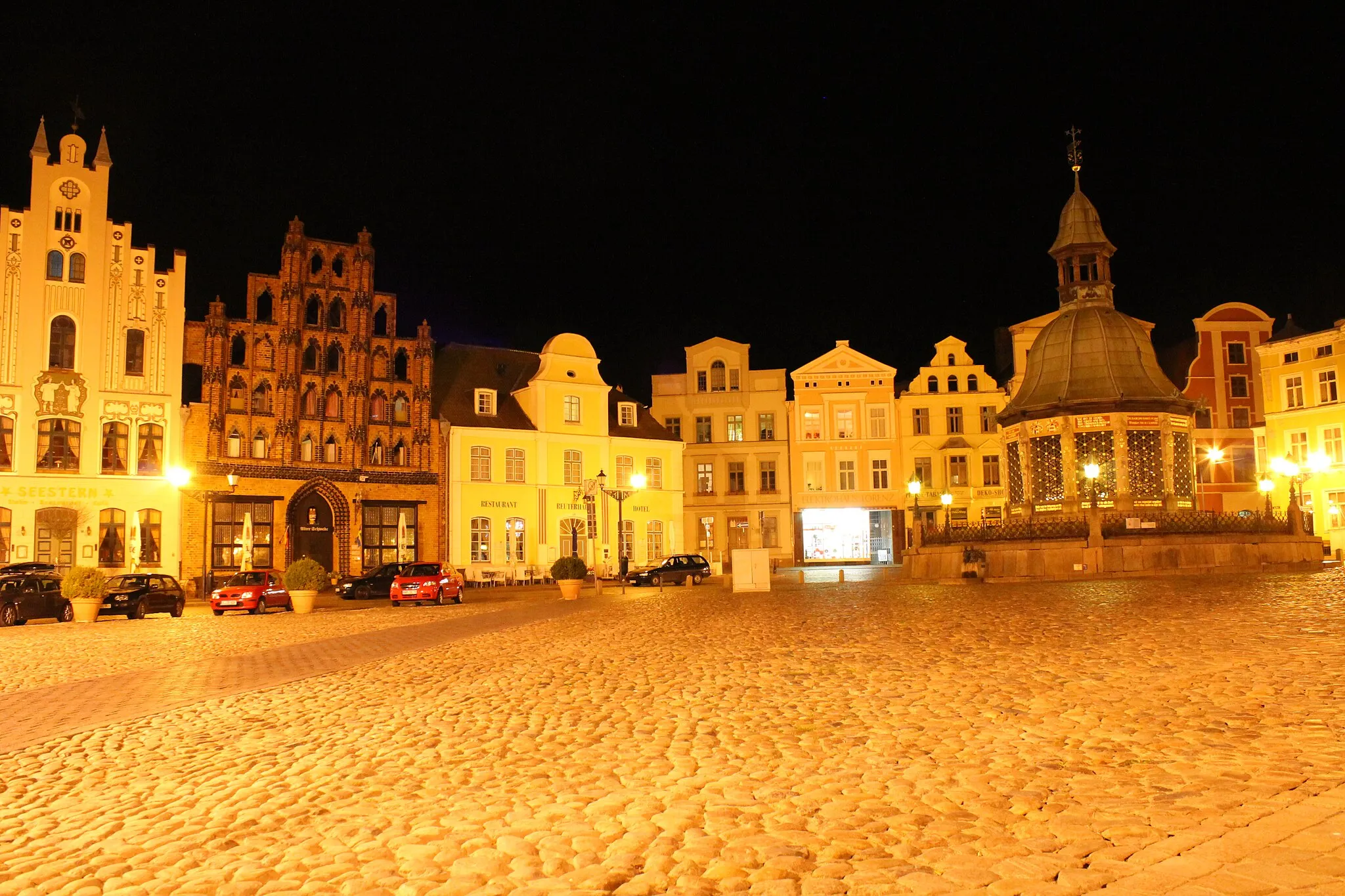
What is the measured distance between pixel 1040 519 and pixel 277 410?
107 ft

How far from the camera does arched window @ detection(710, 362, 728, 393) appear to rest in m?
62.9

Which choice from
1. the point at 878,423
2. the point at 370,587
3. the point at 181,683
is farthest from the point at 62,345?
the point at 878,423

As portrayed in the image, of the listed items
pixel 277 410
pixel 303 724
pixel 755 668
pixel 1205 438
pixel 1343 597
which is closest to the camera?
pixel 303 724

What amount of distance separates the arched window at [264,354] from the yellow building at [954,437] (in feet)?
114

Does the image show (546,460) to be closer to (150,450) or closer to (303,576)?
(150,450)

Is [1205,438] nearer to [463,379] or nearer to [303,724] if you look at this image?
[463,379]

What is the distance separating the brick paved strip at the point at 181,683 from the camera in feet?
34.8

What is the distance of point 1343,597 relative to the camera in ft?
69.3

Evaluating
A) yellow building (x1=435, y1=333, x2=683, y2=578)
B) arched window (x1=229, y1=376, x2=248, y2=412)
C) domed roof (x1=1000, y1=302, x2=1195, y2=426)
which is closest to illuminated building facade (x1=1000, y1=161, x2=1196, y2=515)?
domed roof (x1=1000, y1=302, x2=1195, y2=426)

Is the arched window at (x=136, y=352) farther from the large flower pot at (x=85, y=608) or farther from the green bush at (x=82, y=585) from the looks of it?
the large flower pot at (x=85, y=608)

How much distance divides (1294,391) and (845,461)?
24.2 meters

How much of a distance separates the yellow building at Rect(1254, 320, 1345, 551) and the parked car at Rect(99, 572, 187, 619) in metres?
48.7

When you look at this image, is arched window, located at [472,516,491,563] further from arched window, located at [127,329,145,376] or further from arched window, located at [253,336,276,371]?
arched window, located at [127,329,145,376]

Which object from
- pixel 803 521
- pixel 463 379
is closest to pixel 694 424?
pixel 803 521
